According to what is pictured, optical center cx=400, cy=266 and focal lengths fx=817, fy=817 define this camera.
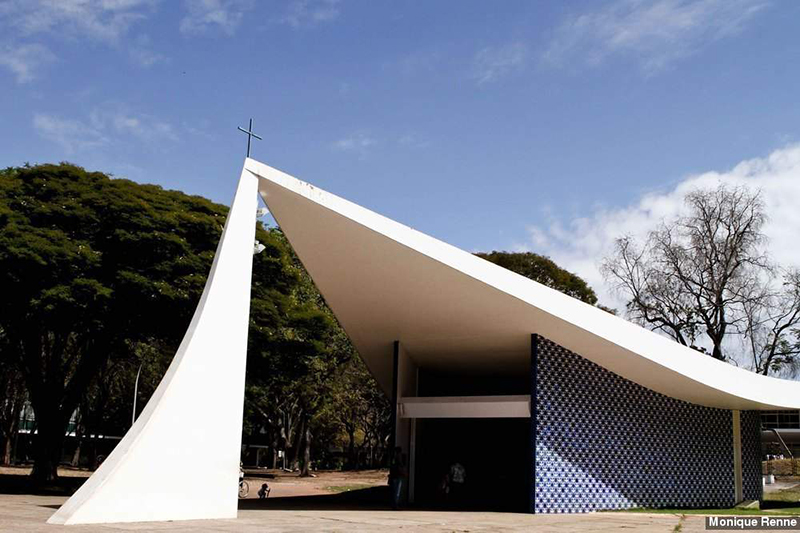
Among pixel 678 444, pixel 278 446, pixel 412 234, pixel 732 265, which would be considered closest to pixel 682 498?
pixel 678 444

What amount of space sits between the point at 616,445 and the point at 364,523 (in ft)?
21.0

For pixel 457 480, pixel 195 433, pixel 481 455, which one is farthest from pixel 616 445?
pixel 195 433

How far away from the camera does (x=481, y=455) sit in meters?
20.4

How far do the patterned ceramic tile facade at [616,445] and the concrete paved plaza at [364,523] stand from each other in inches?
42.2

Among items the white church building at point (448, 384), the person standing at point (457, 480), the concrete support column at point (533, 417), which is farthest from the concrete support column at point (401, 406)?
the concrete support column at point (533, 417)

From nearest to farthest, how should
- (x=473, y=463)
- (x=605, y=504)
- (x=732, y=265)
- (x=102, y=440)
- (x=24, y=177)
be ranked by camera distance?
(x=605, y=504) < (x=24, y=177) < (x=473, y=463) < (x=732, y=265) < (x=102, y=440)

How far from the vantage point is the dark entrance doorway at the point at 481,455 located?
1831 cm

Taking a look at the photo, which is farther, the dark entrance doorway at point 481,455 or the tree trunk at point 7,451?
the tree trunk at point 7,451

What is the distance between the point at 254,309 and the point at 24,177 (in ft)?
18.8

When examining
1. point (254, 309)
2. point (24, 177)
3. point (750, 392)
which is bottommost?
point (750, 392)

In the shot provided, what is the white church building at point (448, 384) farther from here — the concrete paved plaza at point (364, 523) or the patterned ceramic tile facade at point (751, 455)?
the concrete paved plaza at point (364, 523)

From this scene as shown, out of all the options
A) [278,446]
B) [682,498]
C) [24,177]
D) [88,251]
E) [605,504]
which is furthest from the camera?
[278,446]

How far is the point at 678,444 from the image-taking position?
15.4m

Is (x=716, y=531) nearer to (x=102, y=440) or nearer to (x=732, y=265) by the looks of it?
(x=732, y=265)
